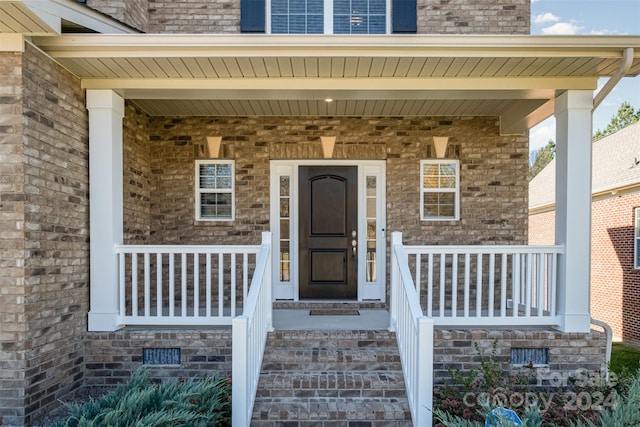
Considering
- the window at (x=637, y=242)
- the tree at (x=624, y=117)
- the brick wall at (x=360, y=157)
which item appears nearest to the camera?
the brick wall at (x=360, y=157)

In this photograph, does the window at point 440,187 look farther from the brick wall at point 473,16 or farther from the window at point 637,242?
the window at point 637,242

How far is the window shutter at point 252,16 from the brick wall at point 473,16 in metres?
2.15

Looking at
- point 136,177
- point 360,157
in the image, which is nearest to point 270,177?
point 360,157

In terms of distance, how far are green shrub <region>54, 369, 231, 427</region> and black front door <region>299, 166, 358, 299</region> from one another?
8.94 ft

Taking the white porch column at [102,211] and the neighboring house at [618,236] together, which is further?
the neighboring house at [618,236]

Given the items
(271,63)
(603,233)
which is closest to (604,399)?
(271,63)

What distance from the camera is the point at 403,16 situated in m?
5.95

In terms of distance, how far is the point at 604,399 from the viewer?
4.04 meters

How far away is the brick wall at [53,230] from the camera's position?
380 cm

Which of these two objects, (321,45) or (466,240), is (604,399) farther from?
(321,45)

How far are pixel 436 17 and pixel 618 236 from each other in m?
7.81

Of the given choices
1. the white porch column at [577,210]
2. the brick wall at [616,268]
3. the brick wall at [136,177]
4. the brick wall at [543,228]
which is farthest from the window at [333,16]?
the brick wall at [543,228]

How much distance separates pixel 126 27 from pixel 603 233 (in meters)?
11.4

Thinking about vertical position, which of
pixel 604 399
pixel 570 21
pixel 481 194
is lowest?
pixel 604 399
